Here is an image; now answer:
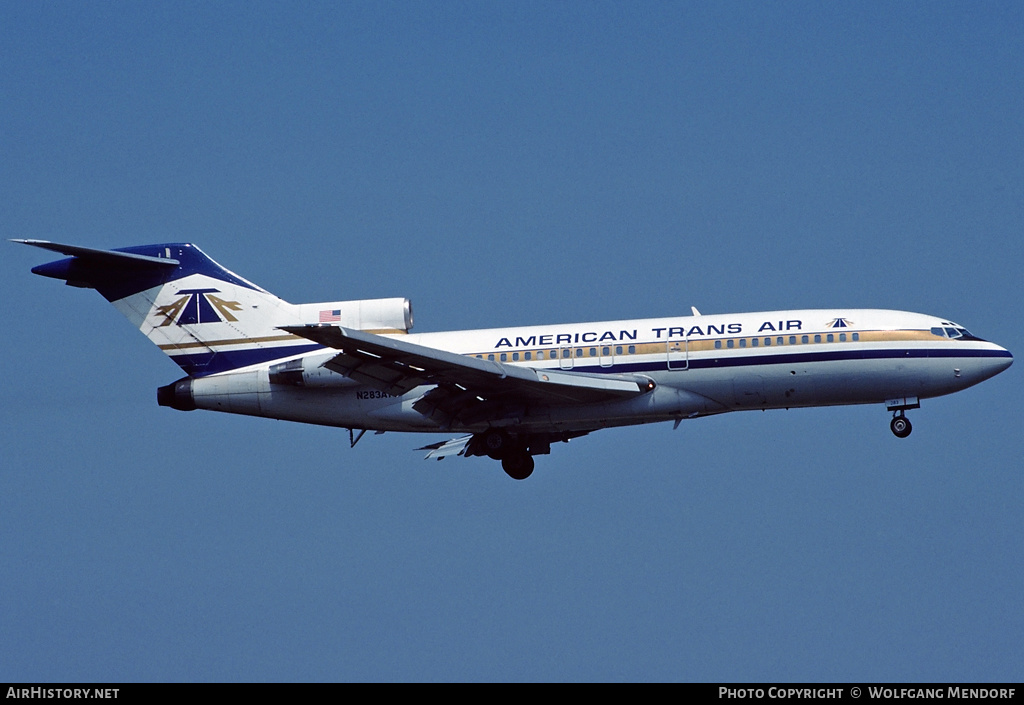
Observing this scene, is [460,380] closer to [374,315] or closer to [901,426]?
[374,315]

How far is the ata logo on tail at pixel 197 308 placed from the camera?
3950cm

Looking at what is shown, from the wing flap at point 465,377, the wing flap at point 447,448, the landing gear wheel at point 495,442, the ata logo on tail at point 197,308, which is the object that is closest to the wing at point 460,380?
the wing flap at point 465,377

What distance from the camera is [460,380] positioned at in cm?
3584

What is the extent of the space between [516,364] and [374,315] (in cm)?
401

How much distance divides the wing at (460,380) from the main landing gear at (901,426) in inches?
253

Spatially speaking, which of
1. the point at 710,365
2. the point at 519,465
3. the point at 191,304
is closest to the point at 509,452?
the point at 519,465

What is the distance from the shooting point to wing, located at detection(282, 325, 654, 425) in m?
34.0

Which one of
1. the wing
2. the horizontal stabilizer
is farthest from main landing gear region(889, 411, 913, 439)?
the horizontal stabilizer

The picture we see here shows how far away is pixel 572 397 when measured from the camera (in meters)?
36.4

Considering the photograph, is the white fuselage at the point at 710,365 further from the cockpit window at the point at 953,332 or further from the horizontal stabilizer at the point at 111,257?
the horizontal stabilizer at the point at 111,257
